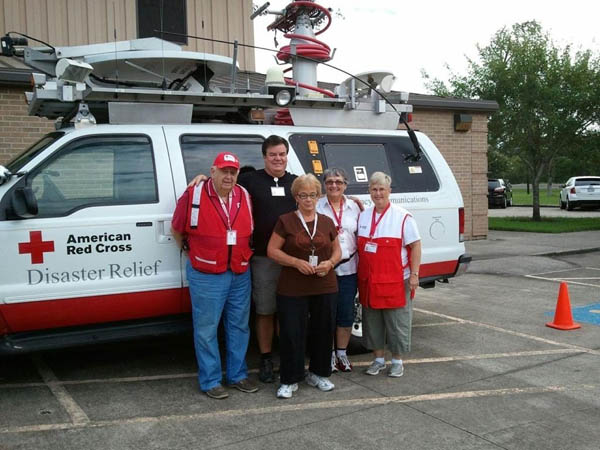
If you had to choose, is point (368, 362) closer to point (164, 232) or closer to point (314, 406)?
point (314, 406)

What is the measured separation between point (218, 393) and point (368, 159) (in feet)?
8.96

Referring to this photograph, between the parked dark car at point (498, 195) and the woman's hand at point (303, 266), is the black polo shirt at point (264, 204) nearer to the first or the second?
the woman's hand at point (303, 266)

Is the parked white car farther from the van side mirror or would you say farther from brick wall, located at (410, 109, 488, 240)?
the van side mirror

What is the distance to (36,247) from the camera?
4.53m

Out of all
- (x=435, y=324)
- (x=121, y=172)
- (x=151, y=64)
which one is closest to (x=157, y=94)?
(x=151, y=64)

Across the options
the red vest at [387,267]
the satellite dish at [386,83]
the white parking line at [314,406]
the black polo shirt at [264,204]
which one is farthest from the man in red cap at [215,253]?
the satellite dish at [386,83]

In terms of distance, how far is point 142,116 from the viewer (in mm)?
5230

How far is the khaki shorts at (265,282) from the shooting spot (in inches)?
198

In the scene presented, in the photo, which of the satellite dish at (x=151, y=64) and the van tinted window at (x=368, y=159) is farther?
the van tinted window at (x=368, y=159)

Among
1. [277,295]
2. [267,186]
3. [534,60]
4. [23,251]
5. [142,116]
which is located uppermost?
[534,60]

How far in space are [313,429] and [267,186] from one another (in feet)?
6.19

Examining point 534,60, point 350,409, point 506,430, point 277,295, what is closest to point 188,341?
point 277,295

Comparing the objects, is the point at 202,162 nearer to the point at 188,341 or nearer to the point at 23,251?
the point at 23,251

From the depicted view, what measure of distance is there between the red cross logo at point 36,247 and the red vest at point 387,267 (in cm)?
244
